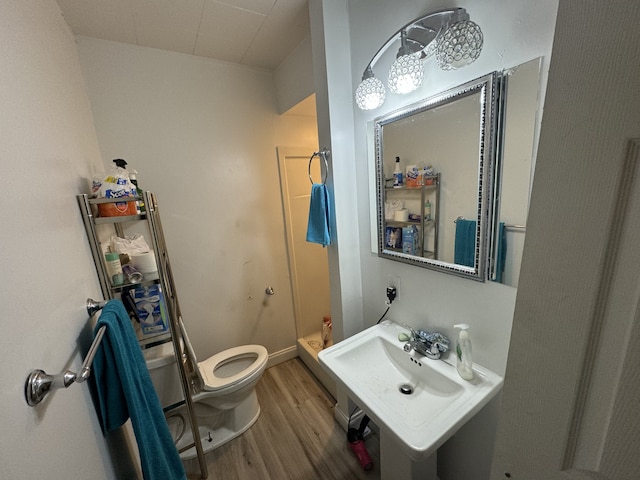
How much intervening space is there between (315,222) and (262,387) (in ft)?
5.05

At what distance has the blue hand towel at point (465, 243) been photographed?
915 mm

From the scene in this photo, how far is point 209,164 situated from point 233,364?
4.92 feet

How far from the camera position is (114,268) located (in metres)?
1.08

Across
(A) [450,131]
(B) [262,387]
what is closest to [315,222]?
(A) [450,131]

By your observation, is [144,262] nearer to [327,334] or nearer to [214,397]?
[214,397]

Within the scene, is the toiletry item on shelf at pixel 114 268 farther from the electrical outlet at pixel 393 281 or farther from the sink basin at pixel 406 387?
the electrical outlet at pixel 393 281

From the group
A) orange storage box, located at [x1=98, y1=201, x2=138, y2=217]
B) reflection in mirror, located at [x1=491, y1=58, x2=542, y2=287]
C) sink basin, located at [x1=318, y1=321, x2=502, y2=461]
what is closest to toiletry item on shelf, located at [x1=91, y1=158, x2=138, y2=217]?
orange storage box, located at [x1=98, y1=201, x2=138, y2=217]

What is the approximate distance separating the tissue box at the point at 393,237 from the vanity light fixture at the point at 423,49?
0.57m

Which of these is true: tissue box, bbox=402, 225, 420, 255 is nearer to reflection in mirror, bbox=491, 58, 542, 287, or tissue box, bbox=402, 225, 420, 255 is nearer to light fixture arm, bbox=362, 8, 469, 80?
reflection in mirror, bbox=491, 58, 542, 287

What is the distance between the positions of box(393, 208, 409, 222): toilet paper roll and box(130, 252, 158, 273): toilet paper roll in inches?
45.2

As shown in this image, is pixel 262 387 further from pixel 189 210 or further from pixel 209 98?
pixel 209 98

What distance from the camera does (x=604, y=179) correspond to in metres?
0.33

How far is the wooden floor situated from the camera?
1.40 m

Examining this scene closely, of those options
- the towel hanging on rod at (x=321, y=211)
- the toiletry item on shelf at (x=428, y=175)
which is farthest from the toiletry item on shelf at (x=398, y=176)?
the towel hanging on rod at (x=321, y=211)
